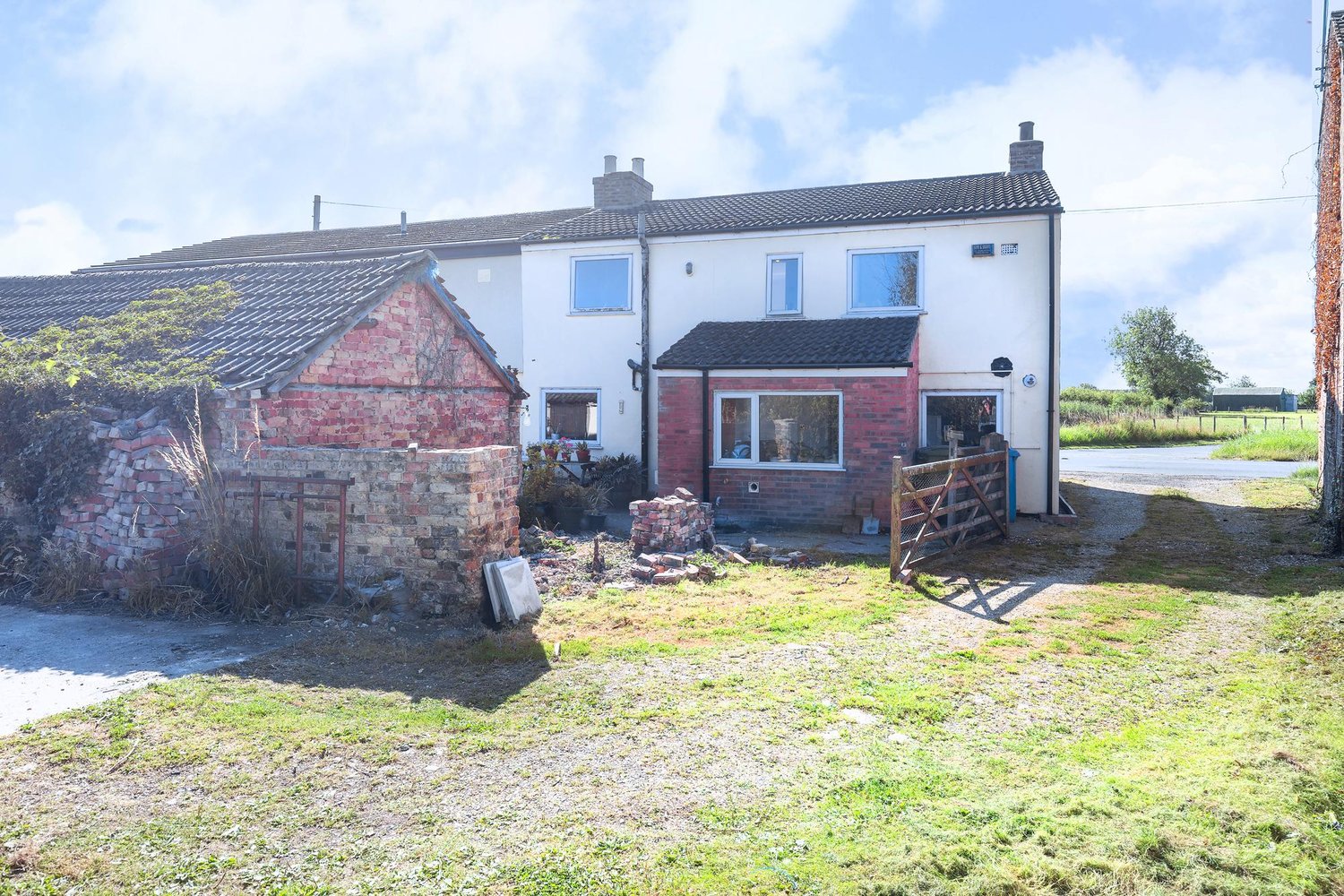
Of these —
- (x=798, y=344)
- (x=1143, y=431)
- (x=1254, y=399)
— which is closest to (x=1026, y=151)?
(x=798, y=344)

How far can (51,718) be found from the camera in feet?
17.7

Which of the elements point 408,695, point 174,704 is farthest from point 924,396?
point 174,704

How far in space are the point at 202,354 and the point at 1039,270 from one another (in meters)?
12.9

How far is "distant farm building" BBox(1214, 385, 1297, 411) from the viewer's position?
79.9 meters

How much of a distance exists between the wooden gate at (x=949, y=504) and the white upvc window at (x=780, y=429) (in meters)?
1.98

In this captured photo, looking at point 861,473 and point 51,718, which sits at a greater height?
point 861,473

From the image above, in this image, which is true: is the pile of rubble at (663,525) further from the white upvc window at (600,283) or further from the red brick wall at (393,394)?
the white upvc window at (600,283)

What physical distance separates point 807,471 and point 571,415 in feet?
20.1

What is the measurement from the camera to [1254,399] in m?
83.6

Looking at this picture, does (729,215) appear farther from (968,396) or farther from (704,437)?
(968,396)

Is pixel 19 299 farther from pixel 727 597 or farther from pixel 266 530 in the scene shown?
pixel 727 597

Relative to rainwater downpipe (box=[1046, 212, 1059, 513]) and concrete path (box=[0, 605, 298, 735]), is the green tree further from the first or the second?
concrete path (box=[0, 605, 298, 735])

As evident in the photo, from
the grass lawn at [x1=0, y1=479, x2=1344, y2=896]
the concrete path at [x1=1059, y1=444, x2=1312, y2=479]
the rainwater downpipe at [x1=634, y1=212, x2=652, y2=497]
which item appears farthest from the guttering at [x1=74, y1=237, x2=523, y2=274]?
the concrete path at [x1=1059, y1=444, x2=1312, y2=479]

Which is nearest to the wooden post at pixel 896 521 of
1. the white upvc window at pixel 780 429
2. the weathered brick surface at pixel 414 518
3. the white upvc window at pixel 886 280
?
the weathered brick surface at pixel 414 518
